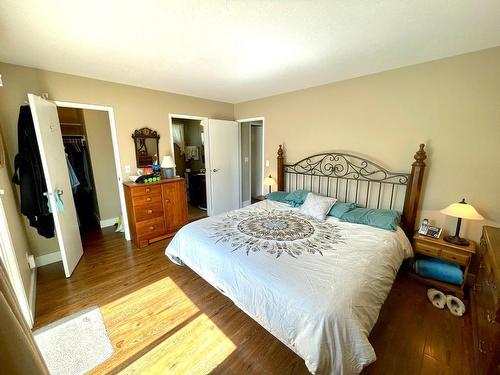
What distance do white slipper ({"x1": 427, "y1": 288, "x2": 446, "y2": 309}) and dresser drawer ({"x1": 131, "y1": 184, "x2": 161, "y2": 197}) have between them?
3559 mm

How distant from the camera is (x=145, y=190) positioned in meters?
3.06

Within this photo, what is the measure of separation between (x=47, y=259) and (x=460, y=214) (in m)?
4.73

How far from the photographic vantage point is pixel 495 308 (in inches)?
46.8

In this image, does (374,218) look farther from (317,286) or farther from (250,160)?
(250,160)

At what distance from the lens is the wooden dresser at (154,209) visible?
303cm

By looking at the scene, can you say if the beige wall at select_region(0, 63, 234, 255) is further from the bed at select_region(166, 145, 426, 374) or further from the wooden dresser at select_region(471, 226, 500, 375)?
the wooden dresser at select_region(471, 226, 500, 375)

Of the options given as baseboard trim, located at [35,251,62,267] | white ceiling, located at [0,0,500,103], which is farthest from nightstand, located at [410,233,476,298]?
baseboard trim, located at [35,251,62,267]

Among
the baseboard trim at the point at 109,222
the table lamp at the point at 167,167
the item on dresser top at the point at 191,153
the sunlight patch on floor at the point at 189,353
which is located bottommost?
the sunlight patch on floor at the point at 189,353

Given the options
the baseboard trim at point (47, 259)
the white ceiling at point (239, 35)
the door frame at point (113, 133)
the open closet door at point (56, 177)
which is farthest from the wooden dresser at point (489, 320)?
the baseboard trim at point (47, 259)

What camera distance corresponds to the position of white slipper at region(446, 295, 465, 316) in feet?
6.03

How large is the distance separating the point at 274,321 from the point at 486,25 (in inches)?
107

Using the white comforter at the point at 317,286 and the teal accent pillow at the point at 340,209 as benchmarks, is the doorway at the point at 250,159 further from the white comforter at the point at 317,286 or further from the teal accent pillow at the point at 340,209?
the white comforter at the point at 317,286

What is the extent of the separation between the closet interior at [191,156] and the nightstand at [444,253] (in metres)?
3.91

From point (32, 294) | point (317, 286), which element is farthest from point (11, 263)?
point (317, 286)
